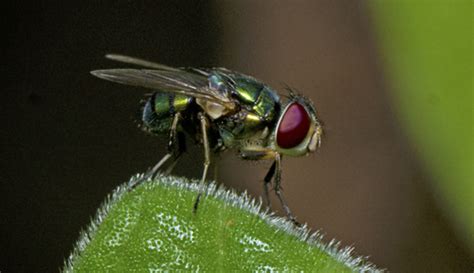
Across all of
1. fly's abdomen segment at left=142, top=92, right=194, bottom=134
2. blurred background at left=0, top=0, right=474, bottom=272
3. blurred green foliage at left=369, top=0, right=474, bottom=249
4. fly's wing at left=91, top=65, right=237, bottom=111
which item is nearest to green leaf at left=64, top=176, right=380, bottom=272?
fly's wing at left=91, top=65, right=237, bottom=111

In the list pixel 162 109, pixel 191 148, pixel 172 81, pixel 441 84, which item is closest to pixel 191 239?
pixel 172 81

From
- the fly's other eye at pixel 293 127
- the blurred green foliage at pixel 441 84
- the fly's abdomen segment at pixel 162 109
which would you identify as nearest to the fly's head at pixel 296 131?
the fly's other eye at pixel 293 127

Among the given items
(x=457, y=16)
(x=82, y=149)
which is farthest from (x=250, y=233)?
(x=82, y=149)

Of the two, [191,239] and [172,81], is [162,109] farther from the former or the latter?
[191,239]

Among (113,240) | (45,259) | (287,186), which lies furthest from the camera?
(287,186)

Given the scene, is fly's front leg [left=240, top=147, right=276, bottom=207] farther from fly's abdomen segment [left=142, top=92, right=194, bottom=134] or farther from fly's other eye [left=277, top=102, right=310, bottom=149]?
fly's abdomen segment [left=142, top=92, right=194, bottom=134]

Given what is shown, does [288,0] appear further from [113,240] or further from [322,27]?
[113,240]
